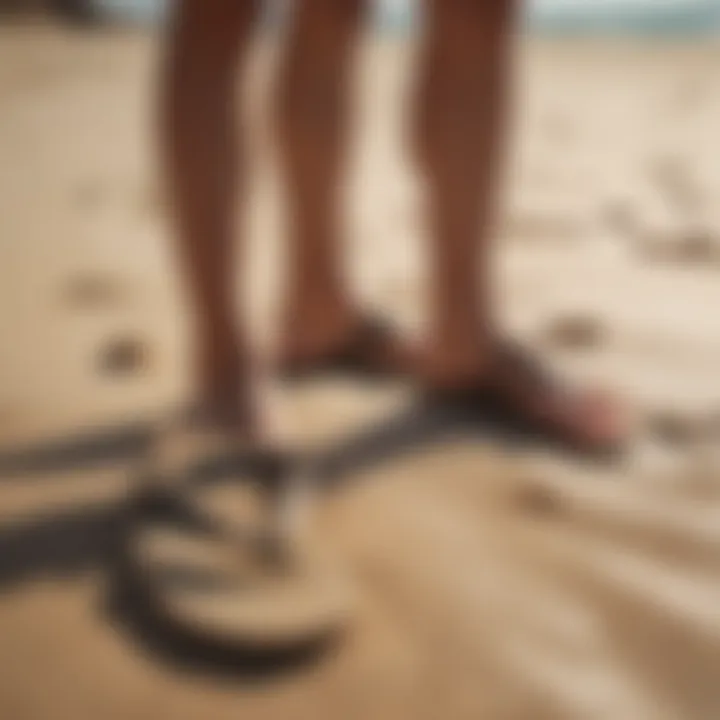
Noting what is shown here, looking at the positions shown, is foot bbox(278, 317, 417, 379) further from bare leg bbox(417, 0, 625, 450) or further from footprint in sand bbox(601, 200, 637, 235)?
footprint in sand bbox(601, 200, 637, 235)

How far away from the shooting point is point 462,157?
105 cm


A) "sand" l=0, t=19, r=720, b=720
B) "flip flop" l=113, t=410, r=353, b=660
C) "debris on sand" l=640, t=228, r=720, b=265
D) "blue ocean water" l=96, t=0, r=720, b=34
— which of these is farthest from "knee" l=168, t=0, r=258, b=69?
"blue ocean water" l=96, t=0, r=720, b=34

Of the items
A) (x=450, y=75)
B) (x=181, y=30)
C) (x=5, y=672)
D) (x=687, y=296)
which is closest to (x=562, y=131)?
(x=687, y=296)

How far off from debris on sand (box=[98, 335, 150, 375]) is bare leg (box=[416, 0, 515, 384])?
11.4 inches

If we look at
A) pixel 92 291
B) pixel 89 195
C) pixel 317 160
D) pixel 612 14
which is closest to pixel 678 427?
pixel 317 160

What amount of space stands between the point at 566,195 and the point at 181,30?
0.85 metres

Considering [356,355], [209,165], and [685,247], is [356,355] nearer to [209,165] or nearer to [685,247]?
[209,165]

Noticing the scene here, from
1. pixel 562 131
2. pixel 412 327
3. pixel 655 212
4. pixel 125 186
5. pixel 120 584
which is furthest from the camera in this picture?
pixel 562 131

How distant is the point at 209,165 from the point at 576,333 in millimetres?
468

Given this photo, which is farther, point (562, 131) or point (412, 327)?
point (562, 131)

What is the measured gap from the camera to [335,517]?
990 millimetres

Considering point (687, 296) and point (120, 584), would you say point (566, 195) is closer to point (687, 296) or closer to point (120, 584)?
point (687, 296)

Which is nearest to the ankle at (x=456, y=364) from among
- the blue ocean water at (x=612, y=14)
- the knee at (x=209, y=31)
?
the knee at (x=209, y=31)

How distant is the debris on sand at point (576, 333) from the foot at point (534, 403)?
0.41 ft
